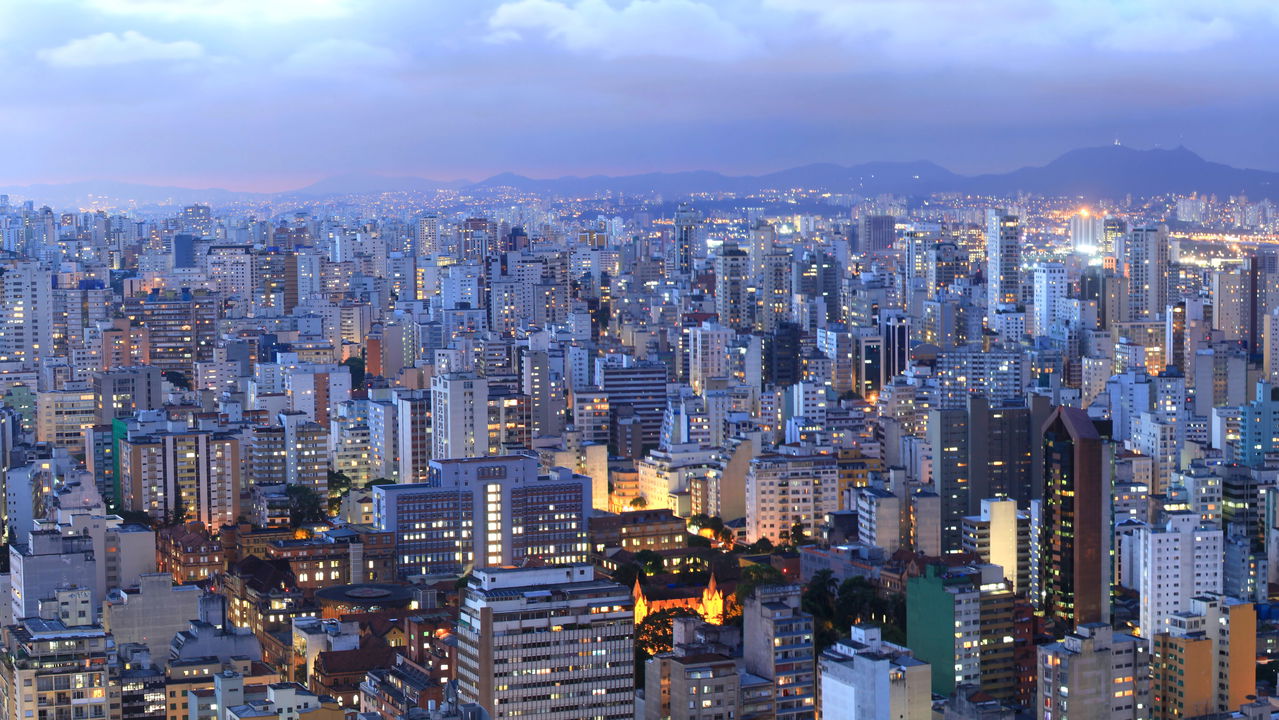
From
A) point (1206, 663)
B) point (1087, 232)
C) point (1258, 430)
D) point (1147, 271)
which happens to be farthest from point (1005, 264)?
point (1206, 663)

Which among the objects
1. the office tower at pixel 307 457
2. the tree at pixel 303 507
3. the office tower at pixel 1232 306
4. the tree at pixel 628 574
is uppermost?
the office tower at pixel 1232 306

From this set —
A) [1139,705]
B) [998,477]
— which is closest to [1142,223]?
[998,477]

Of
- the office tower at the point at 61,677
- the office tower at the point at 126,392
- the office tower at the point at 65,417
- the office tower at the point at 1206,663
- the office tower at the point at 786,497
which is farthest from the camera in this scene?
the office tower at the point at 126,392

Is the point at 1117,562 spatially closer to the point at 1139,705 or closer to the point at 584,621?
the point at 1139,705

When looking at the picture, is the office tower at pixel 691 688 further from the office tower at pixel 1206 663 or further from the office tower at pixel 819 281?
the office tower at pixel 819 281

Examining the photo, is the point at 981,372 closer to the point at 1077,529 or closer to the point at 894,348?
the point at 894,348

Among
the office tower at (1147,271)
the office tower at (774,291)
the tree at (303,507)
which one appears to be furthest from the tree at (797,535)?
the office tower at (1147,271)

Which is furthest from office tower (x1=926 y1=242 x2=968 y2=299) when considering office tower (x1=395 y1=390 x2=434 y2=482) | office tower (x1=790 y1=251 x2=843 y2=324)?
office tower (x1=395 y1=390 x2=434 y2=482)
